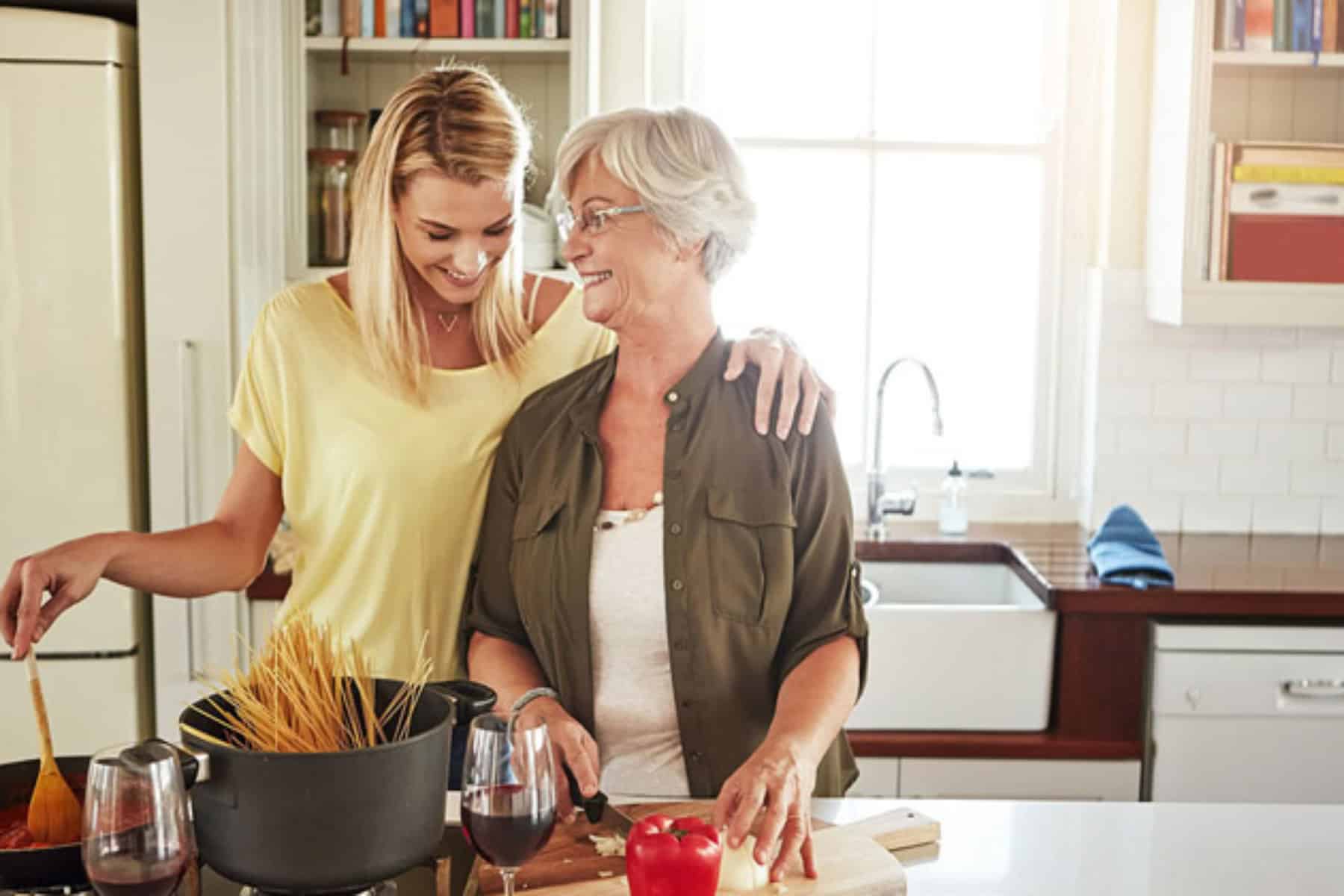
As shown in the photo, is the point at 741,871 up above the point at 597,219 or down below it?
below

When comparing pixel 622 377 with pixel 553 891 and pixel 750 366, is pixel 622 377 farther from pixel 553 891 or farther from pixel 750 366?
pixel 553 891

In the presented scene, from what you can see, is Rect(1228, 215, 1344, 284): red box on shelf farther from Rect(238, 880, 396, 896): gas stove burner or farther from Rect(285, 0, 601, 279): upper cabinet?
Rect(238, 880, 396, 896): gas stove burner

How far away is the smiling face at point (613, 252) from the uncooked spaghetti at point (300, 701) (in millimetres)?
673

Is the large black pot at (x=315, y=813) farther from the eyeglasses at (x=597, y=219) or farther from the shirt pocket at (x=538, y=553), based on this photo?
the eyeglasses at (x=597, y=219)

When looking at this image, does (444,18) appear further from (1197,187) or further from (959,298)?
A: (1197,187)

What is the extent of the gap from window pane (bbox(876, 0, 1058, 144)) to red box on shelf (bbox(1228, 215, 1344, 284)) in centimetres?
65

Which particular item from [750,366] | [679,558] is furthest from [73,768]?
[750,366]

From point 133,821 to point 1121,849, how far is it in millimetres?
1133

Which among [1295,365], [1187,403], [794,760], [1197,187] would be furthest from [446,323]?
[1295,365]

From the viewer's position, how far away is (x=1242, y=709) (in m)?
3.43

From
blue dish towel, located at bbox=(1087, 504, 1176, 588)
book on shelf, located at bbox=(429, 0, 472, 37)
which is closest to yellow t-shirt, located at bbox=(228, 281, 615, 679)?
book on shelf, located at bbox=(429, 0, 472, 37)

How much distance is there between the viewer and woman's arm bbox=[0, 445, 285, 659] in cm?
180

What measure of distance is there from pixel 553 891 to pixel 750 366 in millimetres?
809

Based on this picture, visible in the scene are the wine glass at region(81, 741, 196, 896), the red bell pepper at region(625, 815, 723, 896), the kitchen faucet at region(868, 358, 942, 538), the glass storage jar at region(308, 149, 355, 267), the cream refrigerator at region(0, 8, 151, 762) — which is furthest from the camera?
the kitchen faucet at region(868, 358, 942, 538)
